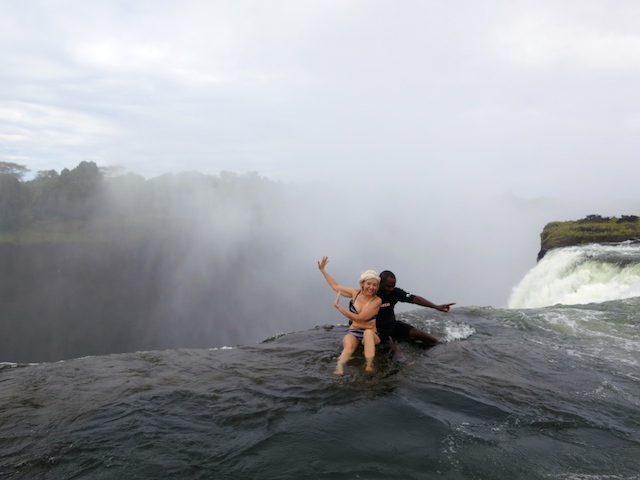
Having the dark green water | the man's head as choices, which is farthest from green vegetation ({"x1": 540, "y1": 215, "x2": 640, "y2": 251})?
the man's head

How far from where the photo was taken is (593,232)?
2564 centimetres

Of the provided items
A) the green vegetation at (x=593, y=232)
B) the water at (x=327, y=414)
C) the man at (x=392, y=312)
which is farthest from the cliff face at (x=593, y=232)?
the man at (x=392, y=312)

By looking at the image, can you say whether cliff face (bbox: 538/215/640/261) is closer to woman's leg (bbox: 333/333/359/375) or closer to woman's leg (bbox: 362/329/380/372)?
woman's leg (bbox: 362/329/380/372)

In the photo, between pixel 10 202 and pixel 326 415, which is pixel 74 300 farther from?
pixel 326 415

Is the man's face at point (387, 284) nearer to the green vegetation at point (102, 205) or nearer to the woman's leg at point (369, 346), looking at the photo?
the woman's leg at point (369, 346)

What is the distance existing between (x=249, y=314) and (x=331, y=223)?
5226cm

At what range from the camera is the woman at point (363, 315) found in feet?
24.8

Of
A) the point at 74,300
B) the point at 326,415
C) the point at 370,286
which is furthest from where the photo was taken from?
the point at 74,300

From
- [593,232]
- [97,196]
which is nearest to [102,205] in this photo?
[97,196]

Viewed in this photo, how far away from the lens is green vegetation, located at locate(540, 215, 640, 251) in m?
24.7

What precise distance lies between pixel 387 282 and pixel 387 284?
0.04 m

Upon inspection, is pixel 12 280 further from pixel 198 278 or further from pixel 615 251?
pixel 615 251

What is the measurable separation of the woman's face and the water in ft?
4.08

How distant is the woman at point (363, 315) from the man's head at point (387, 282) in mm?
205
